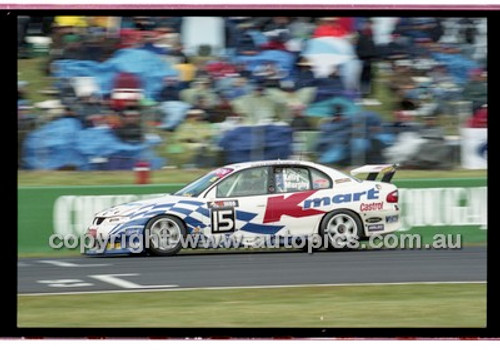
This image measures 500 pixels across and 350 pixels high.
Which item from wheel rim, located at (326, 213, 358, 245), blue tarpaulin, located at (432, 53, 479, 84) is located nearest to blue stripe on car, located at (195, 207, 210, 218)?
wheel rim, located at (326, 213, 358, 245)

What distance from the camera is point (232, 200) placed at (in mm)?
8148

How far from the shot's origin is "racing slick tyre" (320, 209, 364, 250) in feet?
22.6

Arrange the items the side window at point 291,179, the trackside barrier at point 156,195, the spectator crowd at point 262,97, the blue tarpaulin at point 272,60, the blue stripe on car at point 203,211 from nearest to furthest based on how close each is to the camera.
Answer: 1. the trackside barrier at point 156,195
2. the spectator crowd at point 262,97
3. the blue tarpaulin at point 272,60
4. the side window at point 291,179
5. the blue stripe on car at point 203,211

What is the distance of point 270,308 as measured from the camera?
6.89 meters

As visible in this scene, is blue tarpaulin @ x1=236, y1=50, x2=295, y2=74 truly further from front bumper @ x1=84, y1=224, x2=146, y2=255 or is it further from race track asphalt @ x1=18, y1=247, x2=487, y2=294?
front bumper @ x1=84, y1=224, x2=146, y2=255

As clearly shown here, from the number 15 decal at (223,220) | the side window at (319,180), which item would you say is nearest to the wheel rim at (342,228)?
the side window at (319,180)

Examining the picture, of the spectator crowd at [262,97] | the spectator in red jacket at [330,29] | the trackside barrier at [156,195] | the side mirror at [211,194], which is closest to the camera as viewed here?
the spectator in red jacket at [330,29]

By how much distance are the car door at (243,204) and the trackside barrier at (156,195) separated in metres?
0.46

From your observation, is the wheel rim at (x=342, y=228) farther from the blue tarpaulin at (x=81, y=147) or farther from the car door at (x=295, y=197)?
the blue tarpaulin at (x=81, y=147)

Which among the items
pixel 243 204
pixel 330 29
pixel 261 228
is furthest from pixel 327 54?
pixel 243 204

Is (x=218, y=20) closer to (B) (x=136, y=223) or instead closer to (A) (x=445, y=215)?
(B) (x=136, y=223)

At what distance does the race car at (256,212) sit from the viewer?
7055 mm

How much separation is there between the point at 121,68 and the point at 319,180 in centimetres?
175

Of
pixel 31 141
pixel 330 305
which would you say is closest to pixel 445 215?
pixel 330 305
